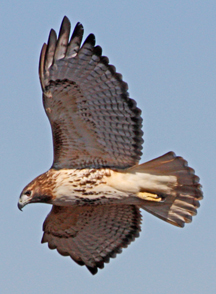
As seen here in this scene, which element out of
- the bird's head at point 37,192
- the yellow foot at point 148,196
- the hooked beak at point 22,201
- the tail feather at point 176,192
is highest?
the tail feather at point 176,192

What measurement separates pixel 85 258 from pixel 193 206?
2.19 metres

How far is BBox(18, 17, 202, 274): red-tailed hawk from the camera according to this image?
11492 mm

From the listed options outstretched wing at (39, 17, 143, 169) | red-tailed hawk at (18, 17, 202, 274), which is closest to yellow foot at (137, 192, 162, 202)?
red-tailed hawk at (18, 17, 202, 274)

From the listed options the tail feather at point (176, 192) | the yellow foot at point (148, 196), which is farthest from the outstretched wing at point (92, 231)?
the yellow foot at point (148, 196)

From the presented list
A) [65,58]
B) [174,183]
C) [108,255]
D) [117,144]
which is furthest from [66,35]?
[108,255]

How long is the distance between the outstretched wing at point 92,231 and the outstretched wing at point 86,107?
113 centimetres

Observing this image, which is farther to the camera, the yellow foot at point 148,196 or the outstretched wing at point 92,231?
the outstretched wing at point 92,231

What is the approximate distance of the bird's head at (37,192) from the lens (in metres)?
11.7

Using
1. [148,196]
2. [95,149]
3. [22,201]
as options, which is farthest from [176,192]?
[22,201]

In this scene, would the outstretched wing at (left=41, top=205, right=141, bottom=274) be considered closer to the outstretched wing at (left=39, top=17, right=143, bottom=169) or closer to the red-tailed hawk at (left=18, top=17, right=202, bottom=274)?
the red-tailed hawk at (left=18, top=17, right=202, bottom=274)

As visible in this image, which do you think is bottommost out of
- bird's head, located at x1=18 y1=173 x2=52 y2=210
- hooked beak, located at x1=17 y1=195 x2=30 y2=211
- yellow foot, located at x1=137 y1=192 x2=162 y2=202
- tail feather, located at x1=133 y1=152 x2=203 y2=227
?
hooked beak, located at x1=17 y1=195 x2=30 y2=211

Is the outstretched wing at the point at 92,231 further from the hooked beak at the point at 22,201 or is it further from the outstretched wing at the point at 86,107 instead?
the outstretched wing at the point at 86,107

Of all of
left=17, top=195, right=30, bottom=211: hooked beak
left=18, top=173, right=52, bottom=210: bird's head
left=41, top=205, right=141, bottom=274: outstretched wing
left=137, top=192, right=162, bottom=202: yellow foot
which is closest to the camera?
left=18, top=173, right=52, bottom=210: bird's head

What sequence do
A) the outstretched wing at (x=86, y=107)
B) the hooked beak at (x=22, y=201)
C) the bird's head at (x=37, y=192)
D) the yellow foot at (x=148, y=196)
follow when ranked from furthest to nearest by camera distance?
the yellow foot at (x=148, y=196) → the hooked beak at (x=22, y=201) → the bird's head at (x=37, y=192) → the outstretched wing at (x=86, y=107)
